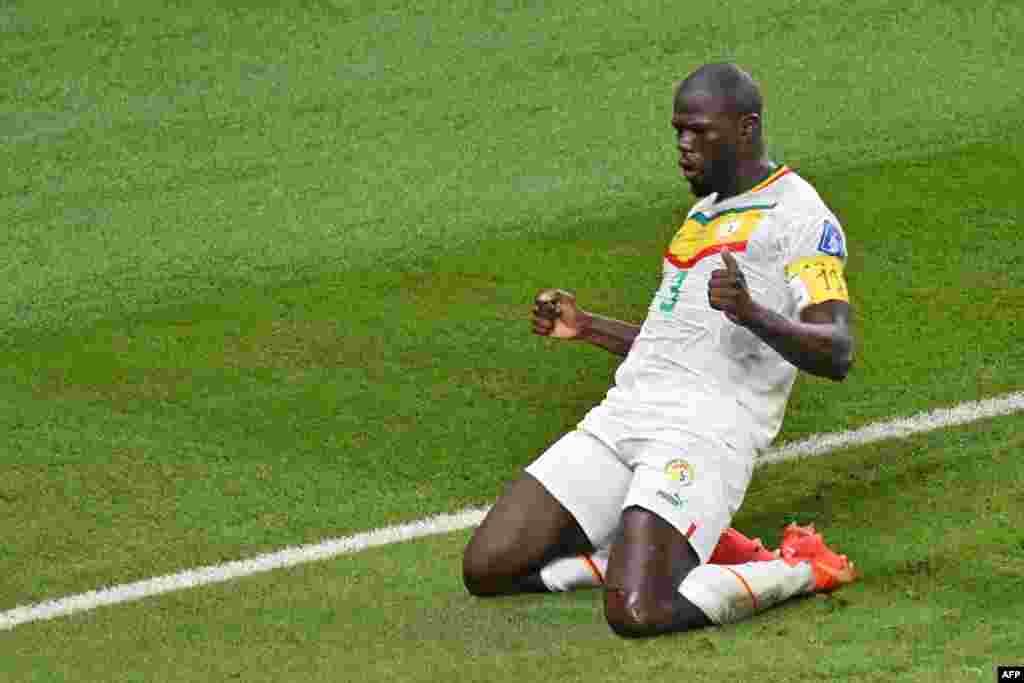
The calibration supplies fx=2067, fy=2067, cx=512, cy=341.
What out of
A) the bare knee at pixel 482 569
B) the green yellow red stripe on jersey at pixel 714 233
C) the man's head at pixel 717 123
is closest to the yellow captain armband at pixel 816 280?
the green yellow red stripe on jersey at pixel 714 233

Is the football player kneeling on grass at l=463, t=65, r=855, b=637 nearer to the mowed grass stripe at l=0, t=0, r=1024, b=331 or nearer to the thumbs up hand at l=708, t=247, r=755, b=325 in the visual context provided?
the thumbs up hand at l=708, t=247, r=755, b=325

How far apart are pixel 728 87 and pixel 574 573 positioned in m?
1.80

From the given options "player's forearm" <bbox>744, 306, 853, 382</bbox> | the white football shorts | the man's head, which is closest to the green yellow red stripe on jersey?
the man's head

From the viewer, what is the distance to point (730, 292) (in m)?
6.63

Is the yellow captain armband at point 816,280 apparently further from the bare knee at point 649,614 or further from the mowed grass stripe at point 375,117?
the mowed grass stripe at point 375,117

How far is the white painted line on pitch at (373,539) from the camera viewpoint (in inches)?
300

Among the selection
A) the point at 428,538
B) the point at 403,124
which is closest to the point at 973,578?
the point at 428,538

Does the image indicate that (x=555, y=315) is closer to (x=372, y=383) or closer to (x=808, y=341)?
(x=808, y=341)

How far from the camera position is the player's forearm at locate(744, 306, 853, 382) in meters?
6.72

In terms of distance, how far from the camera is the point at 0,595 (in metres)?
7.73

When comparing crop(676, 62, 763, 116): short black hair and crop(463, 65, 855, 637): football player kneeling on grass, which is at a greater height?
crop(676, 62, 763, 116): short black hair

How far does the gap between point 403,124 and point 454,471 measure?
389 centimetres

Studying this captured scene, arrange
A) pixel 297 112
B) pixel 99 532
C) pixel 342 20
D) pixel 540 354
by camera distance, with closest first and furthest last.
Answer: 1. pixel 99 532
2. pixel 540 354
3. pixel 297 112
4. pixel 342 20

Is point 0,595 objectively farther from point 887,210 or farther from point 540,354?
point 887,210
